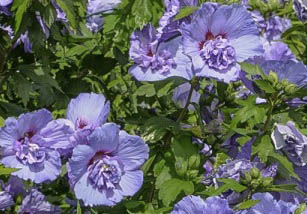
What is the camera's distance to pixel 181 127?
2316mm

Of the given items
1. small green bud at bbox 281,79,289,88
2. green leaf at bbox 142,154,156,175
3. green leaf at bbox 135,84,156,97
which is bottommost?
green leaf at bbox 142,154,156,175

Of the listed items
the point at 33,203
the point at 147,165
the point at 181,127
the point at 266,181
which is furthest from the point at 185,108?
the point at 33,203

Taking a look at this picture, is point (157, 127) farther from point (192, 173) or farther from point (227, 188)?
point (227, 188)

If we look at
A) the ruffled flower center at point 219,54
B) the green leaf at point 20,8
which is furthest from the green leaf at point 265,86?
the green leaf at point 20,8

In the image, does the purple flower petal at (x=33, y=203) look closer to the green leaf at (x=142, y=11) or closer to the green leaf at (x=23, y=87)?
the green leaf at (x=23, y=87)

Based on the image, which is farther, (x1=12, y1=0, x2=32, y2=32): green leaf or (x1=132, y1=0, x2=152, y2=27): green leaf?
(x1=132, y1=0, x2=152, y2=27): green leaf

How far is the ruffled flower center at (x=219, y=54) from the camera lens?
2.15 m

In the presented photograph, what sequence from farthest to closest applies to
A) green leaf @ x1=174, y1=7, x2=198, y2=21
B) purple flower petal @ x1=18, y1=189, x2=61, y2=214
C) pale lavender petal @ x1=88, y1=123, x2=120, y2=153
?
purple flower petal @ x1=18, y1=189, x2=61, y2=214 < green leaf @ x1=174, y1=7, x2=198, y2=21 < pale lavender petal @ x1=88, y1=123, x2=120, y2=153

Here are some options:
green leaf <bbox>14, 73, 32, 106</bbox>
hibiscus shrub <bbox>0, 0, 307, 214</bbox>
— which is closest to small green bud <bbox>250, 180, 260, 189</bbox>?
hibiscus shrub <bbox>0, 0, 307, 214</bbox>

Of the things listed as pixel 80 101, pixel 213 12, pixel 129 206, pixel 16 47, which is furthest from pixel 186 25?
pixel 16 47

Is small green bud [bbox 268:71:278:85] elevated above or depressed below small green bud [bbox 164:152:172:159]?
above

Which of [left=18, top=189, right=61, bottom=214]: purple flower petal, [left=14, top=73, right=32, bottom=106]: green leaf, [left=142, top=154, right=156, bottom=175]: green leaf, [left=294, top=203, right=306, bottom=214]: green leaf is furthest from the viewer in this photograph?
[left=18, top=189, right=61, bottom=214]: purple flower petal

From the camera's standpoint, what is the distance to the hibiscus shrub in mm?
2049

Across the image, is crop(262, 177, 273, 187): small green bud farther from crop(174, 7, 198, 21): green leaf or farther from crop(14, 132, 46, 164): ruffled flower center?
crop(14, 132, 46, 164): ruffled flower center
